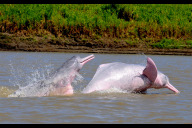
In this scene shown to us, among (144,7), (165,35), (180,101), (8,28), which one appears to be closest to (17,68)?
(180,101)

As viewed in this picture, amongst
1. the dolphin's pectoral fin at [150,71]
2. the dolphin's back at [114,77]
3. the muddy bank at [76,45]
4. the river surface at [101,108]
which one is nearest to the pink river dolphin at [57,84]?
the river surface at [101,108]

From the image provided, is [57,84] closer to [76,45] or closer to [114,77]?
[114,77]

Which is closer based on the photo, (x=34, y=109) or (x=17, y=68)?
(x=34, y=109)

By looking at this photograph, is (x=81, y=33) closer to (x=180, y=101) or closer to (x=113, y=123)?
(x=180, y=101)

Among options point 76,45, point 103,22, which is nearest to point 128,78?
point 76,45

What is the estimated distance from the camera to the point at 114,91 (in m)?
10.6

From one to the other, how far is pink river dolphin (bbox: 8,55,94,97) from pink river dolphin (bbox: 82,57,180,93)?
1.79 feet

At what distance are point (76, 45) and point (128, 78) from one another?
60.6ft

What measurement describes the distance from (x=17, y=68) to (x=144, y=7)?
21.9 meters

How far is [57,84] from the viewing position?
1012 cm

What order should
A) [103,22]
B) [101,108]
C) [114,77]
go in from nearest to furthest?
[101,108], [114,77], [103,22]

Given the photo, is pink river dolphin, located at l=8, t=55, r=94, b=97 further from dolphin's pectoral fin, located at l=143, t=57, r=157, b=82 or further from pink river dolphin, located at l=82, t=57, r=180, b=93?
dolphin's pectoral fin, located at l=143, t=57, r=157, b=82

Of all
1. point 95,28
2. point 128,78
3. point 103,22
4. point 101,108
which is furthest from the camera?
point 103,22

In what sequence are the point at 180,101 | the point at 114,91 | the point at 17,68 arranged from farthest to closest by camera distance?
the point at 17,68
the point at 114,91
the point at 180,101
